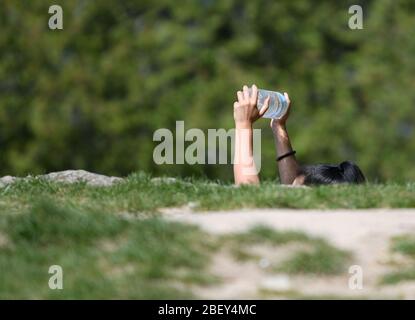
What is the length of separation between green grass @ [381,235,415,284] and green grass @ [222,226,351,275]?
0.23m

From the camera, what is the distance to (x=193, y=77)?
18.2 metres

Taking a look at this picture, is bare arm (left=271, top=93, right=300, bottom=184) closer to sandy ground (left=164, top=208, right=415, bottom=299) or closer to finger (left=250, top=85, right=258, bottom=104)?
finger (left=250, top=85, right=258, bottom=104)

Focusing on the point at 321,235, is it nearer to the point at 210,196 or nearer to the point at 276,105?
the point at 210,196

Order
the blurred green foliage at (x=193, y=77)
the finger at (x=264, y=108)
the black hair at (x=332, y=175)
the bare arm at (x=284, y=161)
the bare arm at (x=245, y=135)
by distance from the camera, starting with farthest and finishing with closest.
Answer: the blurred green foliage at (x=193, y=77) → the bare arm at (x=284, y=161) → the black hair at (x=332, y=175) → the finger at (x=264, y=108) → the bare arm at (x=245, y=135)

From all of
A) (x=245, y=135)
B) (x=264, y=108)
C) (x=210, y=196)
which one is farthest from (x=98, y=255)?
(x=264, y=108)

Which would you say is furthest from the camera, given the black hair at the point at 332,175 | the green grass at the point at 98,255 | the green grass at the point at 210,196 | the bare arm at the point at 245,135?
the black hair at the point at 332,175

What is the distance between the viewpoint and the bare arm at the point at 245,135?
825 centimetres

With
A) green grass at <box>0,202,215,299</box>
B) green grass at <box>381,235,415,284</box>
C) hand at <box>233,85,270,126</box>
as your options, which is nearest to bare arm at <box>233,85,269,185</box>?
hand at <box>233,85,270,126</box>

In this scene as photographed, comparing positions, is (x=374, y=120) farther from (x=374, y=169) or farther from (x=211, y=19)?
(x=211, y=19)

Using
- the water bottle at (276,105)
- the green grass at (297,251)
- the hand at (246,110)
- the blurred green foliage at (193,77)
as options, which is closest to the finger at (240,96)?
the hand at (246,110)

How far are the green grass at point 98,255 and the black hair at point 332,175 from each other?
78.9 inches

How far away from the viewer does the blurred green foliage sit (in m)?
17.6

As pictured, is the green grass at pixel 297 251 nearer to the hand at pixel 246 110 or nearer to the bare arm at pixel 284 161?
the hand at pixel 246 110

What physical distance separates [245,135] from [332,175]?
73cm
